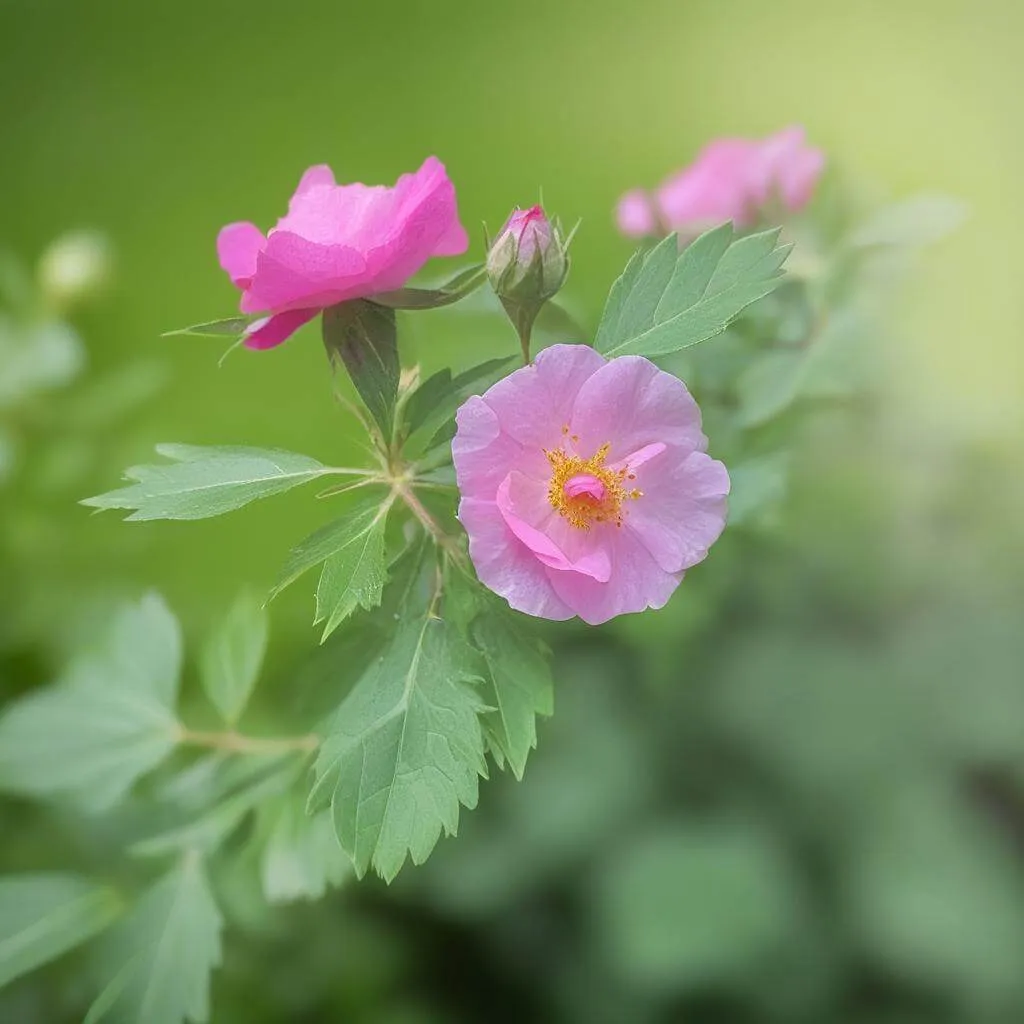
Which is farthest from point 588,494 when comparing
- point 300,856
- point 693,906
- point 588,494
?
point 693,906

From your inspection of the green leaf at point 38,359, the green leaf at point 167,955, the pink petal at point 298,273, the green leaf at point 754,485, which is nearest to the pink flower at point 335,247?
the pink petal at point 298,273

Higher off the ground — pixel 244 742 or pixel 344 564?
pixel 344 564

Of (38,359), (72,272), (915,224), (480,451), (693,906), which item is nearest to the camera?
(480,451)

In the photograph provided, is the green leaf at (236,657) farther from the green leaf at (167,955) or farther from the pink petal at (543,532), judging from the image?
the pink petal at (543,532)

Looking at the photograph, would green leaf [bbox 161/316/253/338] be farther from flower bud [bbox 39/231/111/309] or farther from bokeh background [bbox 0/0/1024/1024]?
flower bud [bbox 39/231/111/309]

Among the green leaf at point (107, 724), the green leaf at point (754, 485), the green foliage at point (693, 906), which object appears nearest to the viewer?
the green leaf at point (754, 485)

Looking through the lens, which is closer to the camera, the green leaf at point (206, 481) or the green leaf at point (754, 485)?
the green leaf at point (206, 481)

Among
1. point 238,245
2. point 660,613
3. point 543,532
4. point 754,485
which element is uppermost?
point 238,245

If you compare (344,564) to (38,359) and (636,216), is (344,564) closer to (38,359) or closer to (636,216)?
(636,216)
